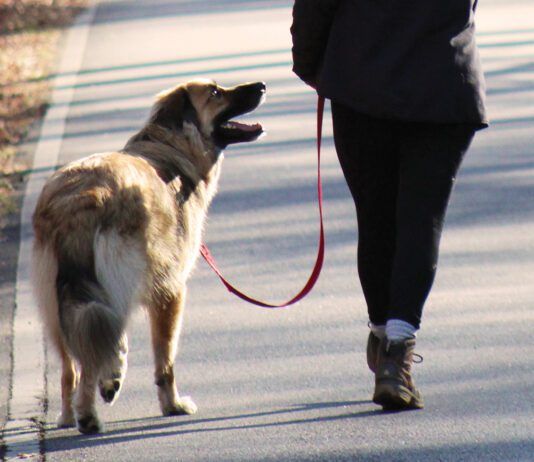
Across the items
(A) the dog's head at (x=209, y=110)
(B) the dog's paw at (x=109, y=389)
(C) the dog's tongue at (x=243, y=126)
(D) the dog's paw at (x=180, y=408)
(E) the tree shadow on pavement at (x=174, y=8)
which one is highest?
(A) the dog's head at (x=209, y=110)

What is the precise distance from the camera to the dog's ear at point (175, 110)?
5.95 metres

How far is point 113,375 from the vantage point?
5105 millimetres

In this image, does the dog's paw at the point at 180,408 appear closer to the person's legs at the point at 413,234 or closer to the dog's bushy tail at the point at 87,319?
the dog's bushy tail at the point at 87,319

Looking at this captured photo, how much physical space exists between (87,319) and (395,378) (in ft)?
4.04

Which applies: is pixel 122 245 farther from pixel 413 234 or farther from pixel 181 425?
pixel 413 234

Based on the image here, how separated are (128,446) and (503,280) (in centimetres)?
303

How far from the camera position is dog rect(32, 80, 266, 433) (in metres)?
5.00

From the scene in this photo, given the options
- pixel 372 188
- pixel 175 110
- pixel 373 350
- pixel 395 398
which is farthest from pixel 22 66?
pixel 395 398

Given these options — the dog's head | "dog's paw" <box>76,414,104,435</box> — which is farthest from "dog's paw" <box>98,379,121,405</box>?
the dog's head

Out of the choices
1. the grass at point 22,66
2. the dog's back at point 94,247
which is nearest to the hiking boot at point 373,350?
the dog's back at point 94,247

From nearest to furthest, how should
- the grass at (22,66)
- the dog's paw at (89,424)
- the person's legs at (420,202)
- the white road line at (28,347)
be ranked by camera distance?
the person's legs at (420,202) → the dog's paw at (89,424) → the white road line at (28,347) → the grass at (22,66)

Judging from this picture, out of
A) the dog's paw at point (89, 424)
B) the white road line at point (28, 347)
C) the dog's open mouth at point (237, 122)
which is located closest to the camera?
the dog's paw at point (89, 424)

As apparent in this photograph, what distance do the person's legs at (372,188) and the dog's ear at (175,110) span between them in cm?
88

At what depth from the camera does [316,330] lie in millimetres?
6711
